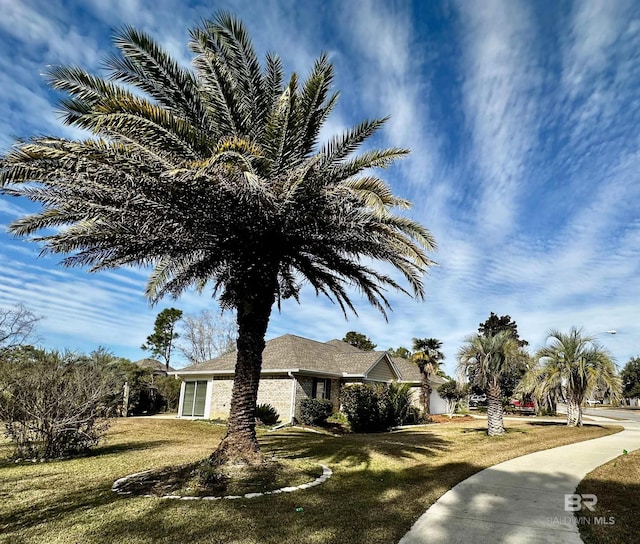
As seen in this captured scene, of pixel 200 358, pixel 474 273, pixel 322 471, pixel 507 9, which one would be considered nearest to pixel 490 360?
pixel 474 273

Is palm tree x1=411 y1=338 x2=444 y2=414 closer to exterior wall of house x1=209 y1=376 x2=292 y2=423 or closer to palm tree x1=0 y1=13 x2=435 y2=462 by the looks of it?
exterior wall of house x1=209 y1=376 x2=292 y2=423

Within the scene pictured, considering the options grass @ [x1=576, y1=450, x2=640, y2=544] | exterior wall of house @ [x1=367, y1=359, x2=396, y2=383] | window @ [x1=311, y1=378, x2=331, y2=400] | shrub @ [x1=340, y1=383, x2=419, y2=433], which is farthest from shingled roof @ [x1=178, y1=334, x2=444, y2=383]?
grass @ [x1=576, y1=450, x2=640, y2=544]

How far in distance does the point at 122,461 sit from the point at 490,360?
553 inches

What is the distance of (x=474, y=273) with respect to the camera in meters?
20.1

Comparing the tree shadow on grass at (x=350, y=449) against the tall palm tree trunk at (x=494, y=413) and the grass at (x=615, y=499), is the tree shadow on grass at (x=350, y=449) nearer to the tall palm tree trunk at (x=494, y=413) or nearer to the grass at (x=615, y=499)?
the tall palm tree trunk at (x=494, y=413)

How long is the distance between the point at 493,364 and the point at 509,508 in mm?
11929

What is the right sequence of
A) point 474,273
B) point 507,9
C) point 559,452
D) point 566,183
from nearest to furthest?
1. point 507,9
2. point 559,452
3. point 566,183
4. point 474,273

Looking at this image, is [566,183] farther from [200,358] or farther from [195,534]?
[200,358]

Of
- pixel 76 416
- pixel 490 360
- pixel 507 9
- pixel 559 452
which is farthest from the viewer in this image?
pixel 490 360

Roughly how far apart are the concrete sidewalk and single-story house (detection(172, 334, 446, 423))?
13.2 m

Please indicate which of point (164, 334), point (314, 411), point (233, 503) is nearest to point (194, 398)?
point (314, 411)

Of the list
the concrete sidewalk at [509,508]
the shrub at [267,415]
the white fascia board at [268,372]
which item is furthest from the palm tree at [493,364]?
the shrub at [267,415]

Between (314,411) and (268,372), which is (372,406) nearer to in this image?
(314,411)

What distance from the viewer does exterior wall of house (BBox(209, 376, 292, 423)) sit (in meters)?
21.6
